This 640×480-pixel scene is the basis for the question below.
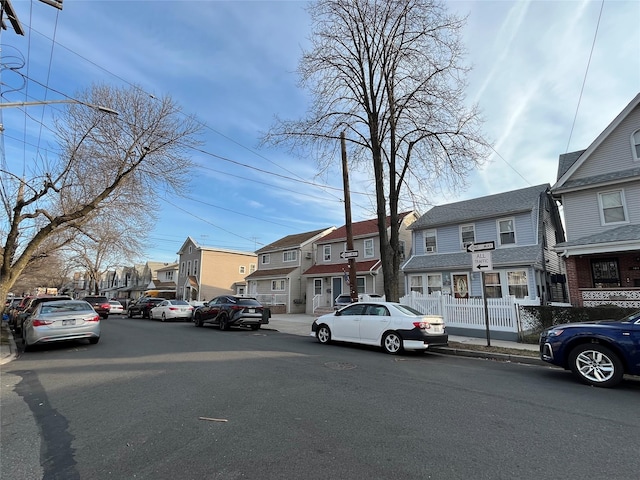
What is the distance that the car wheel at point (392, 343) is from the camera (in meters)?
9.78

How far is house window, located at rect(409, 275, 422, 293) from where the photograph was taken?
71.8 feet

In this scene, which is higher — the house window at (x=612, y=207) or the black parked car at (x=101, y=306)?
the house window at (x=612, y=207)

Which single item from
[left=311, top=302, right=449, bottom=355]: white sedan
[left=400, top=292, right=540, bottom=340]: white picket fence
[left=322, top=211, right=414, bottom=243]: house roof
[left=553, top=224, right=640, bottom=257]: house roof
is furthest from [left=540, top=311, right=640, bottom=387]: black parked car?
[left=322, top=211, right=414, bottom=243]: house roof

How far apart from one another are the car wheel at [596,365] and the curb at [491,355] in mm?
1989

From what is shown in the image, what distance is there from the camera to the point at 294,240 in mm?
34062

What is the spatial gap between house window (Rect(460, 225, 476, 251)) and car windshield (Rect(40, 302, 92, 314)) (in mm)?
18531

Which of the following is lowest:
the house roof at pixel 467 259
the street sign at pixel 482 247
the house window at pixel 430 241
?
the street sign at pixel 482 247

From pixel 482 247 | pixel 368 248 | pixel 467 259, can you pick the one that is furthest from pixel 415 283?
pixel 482 247

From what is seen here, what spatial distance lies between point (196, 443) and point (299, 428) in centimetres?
115

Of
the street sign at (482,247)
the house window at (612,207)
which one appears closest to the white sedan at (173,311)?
the street sign at (482,247)

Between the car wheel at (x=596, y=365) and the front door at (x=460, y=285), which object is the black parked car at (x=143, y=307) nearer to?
the front door at (x=460, y=285)

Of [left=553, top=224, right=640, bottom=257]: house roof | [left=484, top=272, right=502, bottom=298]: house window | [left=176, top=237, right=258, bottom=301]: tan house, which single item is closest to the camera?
[left=553, top=224, right=640, bottom=257]: house roof

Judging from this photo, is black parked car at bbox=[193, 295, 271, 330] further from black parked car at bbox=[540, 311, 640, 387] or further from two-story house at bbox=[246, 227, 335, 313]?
two-story house at bbox=[246, 227, 335, 313]

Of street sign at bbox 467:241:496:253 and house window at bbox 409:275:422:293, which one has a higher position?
street sign at bbox 467:241:496:253
